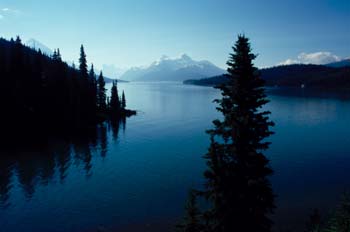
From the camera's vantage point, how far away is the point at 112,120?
111 meters

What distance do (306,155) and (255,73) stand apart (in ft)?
159

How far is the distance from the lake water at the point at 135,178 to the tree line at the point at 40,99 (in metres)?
15.8

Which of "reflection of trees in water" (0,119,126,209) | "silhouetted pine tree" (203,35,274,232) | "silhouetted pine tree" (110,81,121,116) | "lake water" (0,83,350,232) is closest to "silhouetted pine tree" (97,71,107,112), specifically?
"silhouetted pine tree" (110,81,121,116)

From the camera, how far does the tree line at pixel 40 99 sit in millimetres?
78438

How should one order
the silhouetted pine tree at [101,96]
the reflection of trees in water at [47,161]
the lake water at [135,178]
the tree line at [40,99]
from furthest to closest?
the silhouetted pine tree at [101,96] < the tree line at [40,99] < the reflection of trees in water at [47,161] < the lake water at [135,178]

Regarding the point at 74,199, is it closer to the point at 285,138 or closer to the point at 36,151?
the point at 36,151

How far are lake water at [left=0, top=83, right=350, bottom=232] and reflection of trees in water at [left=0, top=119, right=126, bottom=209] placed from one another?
163 millimetres

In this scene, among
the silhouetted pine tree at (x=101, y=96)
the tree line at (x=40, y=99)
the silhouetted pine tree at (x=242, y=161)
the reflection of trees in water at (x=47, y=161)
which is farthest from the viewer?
the silhouetted pine tree at (x=101, y=96)

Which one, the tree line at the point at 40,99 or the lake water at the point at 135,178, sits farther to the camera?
the tree line at the point at 40,99

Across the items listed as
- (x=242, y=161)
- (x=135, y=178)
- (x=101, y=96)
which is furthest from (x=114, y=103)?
(x=242, y=161)

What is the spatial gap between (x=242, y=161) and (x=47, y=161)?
50.9m

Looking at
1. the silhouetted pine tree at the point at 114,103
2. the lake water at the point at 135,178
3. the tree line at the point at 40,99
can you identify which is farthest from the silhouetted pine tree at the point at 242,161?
the silhouetted pine tree at the point at 114,103

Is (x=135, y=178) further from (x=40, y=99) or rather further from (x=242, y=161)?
(x=40, y=99)

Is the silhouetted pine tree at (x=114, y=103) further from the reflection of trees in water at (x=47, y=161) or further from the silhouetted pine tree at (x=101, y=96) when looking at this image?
the reflection of trees in water at (x=47, y=161)
